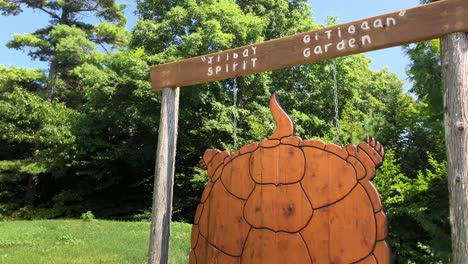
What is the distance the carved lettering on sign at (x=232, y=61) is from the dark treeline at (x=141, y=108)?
7.51 m

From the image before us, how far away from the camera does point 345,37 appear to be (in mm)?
3699

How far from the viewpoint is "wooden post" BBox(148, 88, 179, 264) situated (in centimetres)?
448

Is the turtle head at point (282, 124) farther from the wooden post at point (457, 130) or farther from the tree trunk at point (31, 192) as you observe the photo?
the tree trunk at point (31, 192)

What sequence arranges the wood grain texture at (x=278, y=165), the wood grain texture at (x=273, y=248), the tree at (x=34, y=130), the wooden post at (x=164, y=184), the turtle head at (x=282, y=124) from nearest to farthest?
the wood grain texture at (x=273, y=248), the wood grain texture at (x=278, y=165), the turtle head at (x=282, y=124), the wooden post at (x=164, y=184), the tree at (x=34, y=130)

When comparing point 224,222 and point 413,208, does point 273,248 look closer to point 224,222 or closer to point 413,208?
point 224,222

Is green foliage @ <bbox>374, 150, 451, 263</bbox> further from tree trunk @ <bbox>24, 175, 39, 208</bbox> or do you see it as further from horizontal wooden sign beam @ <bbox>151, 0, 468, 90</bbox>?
tree trunk @ <bbox>24, 175, 39, 208</bbox>

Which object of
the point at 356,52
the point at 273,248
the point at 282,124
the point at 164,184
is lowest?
the point at 273,248

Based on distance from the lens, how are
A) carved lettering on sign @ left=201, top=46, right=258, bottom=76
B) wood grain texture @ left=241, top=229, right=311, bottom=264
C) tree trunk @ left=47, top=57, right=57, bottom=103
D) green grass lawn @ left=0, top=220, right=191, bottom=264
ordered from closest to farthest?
wood grain texture @ left=241, top=229, right=311, bottom=264, carved lettering on sign @ left=201, top=46, right=258, bottom=76, green grass lawn @ left=0, top=220, right=191, bottom=264, tree trunk @ left=47, top=57, right=57, bottom=103

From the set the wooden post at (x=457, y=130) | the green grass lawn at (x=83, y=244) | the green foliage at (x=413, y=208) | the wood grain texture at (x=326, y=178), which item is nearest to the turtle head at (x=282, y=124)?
the wood grain texture at (x=326, y=178)

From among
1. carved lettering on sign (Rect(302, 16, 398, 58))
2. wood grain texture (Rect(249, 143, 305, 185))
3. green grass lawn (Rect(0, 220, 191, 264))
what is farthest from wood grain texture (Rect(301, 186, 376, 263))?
green grass lawn (Rect(0, 220, 191, 264))

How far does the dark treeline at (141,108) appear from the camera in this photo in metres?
14.4

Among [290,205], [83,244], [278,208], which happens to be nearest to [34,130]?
[83,244]

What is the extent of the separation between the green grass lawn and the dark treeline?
3.49m

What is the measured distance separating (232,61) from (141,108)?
1119 centimetres
